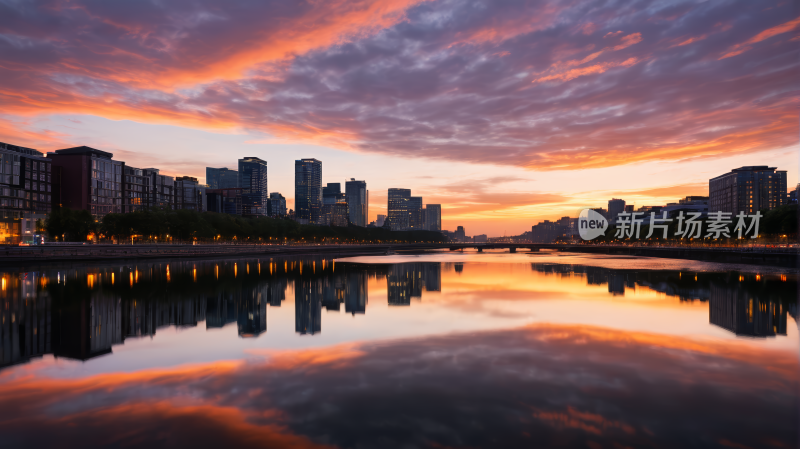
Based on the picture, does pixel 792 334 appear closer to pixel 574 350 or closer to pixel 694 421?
pixel 574 350

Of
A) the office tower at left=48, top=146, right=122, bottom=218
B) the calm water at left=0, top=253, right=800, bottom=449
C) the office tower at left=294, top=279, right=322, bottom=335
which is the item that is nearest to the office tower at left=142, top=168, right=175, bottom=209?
the office tower at left=48, top=146, right=122, bottom=218

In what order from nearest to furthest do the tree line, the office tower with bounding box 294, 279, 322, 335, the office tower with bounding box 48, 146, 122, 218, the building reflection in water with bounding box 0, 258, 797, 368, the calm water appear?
1. the calm water
2. the building reflection in water with bounding box 0, 258, 797, 368
3. the office tower with bounding box 294, 279, 322, 335
4. the tree line
5. the office tower with bounding box 48, 146, 122, 218

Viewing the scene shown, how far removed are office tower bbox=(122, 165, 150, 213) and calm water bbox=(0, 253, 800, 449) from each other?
161m

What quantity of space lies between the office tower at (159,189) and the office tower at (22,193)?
133 ft

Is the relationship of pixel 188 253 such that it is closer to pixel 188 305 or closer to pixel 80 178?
pixel 188 305

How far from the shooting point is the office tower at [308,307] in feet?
77.2

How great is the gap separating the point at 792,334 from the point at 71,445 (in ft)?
95.3

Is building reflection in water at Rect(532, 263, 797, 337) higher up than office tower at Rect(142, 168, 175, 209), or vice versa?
office tower at Rect(142, 168, 175, 209)

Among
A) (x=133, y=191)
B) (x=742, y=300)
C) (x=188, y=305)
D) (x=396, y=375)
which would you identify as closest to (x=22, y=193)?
(x=133, y=191)

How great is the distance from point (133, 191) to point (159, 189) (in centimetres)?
1728

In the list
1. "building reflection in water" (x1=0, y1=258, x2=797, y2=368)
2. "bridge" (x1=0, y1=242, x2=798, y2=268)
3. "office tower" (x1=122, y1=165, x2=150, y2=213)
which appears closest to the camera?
"building reflection in water" (x1=0, y1=258, x2=797, y2=368)

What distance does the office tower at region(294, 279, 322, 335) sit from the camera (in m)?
23.5

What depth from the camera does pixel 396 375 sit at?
14414mm

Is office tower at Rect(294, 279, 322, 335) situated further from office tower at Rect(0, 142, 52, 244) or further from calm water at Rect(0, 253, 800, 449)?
office tower at Rect(0, 142, 52, 244)
